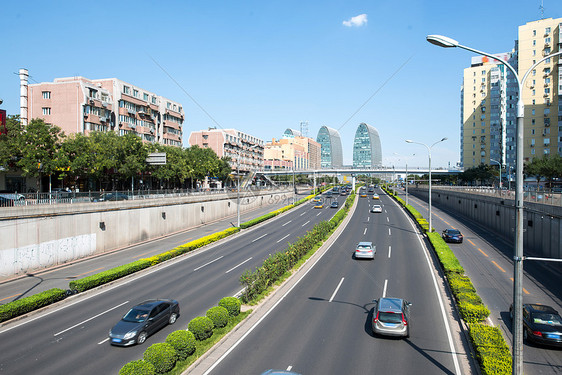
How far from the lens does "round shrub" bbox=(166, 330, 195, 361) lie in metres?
13.5

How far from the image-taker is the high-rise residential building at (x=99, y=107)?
191ft

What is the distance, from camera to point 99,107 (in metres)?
61.8

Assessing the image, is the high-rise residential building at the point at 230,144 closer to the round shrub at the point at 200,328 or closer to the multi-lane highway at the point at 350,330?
the multi-lane highway at the point at 350,330

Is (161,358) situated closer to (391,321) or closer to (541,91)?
(391,321)

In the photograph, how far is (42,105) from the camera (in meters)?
59.4

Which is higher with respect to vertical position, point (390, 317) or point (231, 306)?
point (390, 317)

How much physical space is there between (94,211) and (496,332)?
1346 inches

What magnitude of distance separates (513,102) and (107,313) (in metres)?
125

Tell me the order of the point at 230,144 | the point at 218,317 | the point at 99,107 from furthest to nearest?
the point at 230,144 → the point at 99,107 → the point at 218,317

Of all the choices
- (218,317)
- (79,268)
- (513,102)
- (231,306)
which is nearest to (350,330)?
(231,306)

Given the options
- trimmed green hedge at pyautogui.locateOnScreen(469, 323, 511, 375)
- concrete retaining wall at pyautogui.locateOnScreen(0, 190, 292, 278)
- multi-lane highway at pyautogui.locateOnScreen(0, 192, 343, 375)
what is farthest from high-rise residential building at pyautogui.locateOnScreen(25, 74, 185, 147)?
trimmed green hedge at pyautogui.locateOnScreen(469, 323, 511, 375)

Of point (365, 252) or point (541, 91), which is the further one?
point (541, 91)

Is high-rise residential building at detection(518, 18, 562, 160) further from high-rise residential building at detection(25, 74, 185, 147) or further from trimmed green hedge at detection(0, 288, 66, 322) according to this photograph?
trimmed green hedge at detection(0, 288, 66, 322)

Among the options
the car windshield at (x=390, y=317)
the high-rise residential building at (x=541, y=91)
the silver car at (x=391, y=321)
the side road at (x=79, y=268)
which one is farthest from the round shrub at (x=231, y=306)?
the high-rise residential building at (x=541, y=91)
